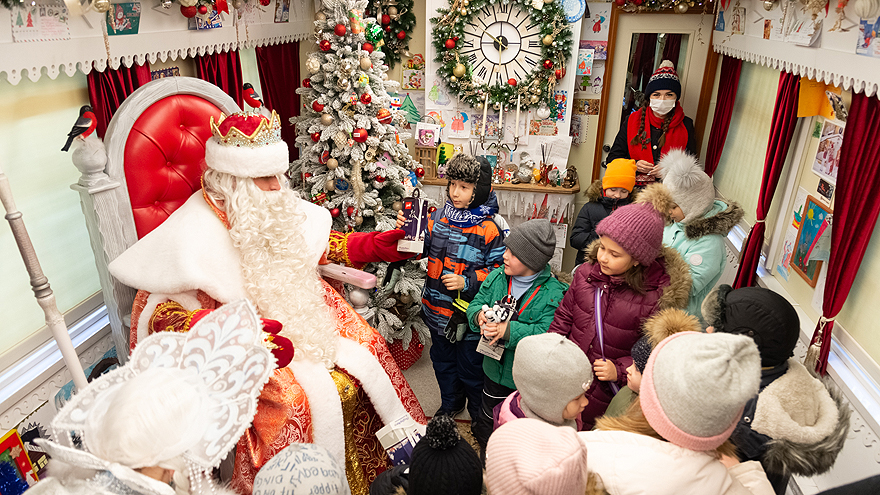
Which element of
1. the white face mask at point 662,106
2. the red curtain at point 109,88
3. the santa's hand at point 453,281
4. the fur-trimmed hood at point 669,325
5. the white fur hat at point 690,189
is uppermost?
the red curtain at point 109,88

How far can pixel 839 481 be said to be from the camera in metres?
2.27

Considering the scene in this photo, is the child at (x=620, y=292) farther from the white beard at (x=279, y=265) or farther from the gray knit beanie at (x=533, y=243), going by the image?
the white beard at (x=279, y=265)

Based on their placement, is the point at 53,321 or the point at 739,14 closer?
the point at 53,321

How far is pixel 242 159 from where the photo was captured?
2.21m

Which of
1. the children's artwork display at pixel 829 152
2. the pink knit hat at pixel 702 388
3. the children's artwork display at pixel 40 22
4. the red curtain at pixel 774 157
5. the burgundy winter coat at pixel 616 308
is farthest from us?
the red curtain at pixel 774 157

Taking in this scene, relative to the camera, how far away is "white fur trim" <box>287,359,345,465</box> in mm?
2205

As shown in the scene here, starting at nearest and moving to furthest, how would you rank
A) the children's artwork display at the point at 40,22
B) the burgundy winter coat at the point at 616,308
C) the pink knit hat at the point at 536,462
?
the pink knit hat at the point at 536,462 < the children's artwork display at the point at 40,22 < the burgundy winter coat at the point at 616,308

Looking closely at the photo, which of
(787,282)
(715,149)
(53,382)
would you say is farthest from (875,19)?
(53,382)

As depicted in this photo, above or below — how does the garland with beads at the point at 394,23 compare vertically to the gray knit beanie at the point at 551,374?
above

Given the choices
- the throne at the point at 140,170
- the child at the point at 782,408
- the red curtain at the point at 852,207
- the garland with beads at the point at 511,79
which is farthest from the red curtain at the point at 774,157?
the throne at the point at 140,170

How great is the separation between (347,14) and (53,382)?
8.57 feet

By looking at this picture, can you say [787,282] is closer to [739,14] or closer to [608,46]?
[739,14]

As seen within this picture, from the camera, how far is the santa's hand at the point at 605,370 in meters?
2.21

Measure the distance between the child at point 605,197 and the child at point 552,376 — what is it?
6.83 ft
